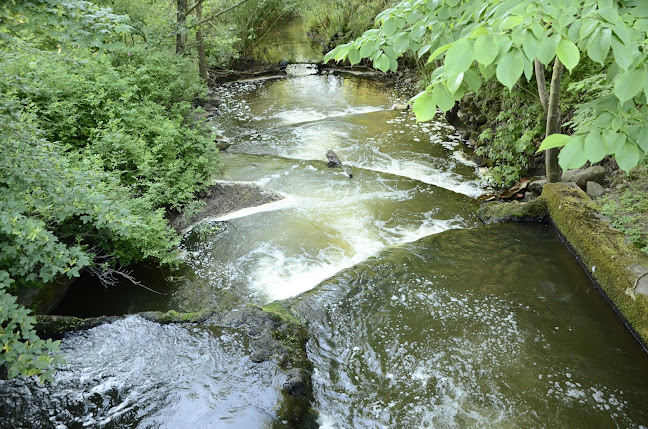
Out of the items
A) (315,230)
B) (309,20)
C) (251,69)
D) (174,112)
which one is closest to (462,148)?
(315,230)

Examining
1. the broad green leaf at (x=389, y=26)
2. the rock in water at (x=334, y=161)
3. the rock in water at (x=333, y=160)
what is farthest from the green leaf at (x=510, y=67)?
the rock in water at (x=333, y=160)

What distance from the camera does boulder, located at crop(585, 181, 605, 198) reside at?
22.3 ft

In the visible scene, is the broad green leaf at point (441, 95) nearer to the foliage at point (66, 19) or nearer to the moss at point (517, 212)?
the foliage at point (66, 19)

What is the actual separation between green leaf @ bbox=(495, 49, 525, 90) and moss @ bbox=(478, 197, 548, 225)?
5.81m

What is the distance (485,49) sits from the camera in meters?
1.57

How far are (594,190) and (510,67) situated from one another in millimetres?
6521

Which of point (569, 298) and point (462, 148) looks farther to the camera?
point (462, 148)

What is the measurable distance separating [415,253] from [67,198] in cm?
437

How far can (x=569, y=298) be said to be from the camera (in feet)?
16.5

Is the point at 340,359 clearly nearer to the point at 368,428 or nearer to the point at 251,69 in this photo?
the point at 368,428

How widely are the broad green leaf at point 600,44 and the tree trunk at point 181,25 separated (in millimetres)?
11135

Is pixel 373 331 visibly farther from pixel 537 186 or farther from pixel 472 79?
pixel 537 186

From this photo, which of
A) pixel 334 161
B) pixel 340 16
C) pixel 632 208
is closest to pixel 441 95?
pixel 632 208

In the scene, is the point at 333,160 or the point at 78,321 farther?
the point at 333,160
